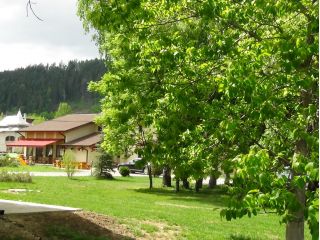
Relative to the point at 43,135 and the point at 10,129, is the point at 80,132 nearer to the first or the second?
the point at 43,135

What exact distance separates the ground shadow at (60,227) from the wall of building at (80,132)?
164 feet

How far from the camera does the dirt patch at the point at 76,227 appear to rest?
1045 cm

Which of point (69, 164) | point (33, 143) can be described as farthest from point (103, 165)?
point (33, 143)

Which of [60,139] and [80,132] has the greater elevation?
[80,132]

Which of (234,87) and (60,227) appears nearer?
(234,87)

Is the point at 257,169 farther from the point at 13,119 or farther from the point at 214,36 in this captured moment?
the point at 13,119

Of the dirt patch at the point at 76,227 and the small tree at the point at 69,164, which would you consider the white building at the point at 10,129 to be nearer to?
the small tree at the point at 69,164

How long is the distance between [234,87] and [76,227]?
305 inches

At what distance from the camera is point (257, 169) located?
14.9 ft

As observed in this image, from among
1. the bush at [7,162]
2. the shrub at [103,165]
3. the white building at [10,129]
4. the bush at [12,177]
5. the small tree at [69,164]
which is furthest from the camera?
the white building at [10,129]

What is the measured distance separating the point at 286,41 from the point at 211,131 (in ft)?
7.40

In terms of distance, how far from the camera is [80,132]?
6372 centimetres

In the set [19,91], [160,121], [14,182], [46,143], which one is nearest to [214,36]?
[160,121]

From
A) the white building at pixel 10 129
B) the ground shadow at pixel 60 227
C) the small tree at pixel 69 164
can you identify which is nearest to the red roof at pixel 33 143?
the white building at pixel 10 129
